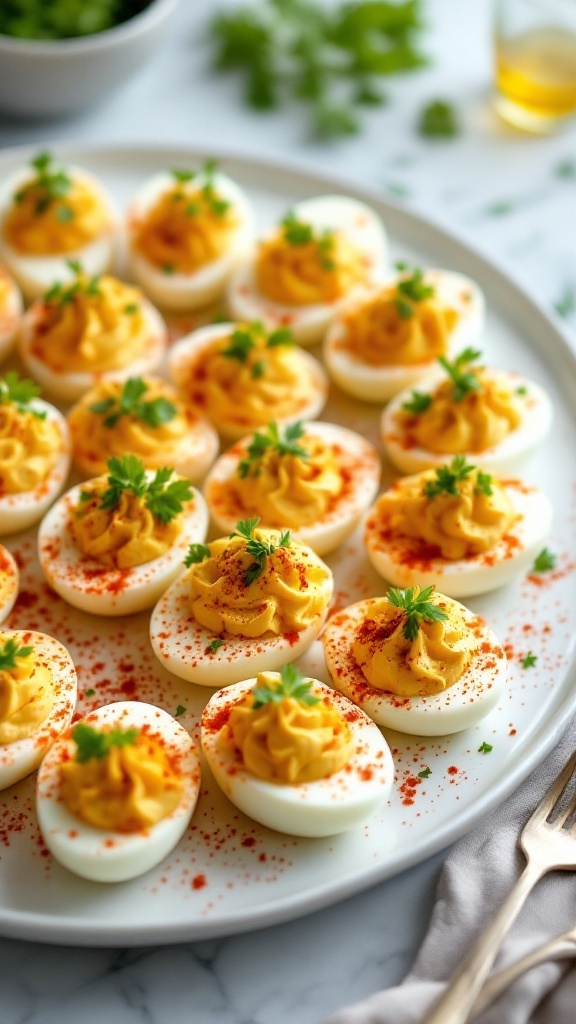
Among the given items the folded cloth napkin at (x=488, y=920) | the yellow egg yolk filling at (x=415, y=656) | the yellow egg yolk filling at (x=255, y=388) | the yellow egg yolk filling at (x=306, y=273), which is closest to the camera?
the folded cloth napkin at (x=488, y=920)

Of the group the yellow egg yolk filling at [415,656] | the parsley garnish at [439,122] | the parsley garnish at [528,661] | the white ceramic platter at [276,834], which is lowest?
the white ceramic platter at [276,834]

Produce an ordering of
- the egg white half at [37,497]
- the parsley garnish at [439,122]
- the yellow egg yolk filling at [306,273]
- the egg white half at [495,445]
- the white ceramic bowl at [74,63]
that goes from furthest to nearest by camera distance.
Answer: the parsley garnish at [439,122] < the white ceramic bowl at [74,63] < the yellow egg yolk filling at [306,273] < the egg white half at [495,445] < the egg white half at [37,497]

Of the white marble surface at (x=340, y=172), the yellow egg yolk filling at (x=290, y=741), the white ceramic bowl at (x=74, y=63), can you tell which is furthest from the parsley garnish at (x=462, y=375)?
the white ceramic bowl at (x=74, y=63)

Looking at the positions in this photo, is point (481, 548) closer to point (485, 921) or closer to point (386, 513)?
point (386, 513)

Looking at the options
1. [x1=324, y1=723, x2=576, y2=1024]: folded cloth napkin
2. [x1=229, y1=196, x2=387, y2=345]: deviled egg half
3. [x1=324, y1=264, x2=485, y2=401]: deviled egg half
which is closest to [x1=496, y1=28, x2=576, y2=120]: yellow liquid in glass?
[x1=229, y1=196, x2=387, y2=345]: deviled egg half

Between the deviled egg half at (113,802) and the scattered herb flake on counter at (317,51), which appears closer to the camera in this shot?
the deviled egg half at (113,802)

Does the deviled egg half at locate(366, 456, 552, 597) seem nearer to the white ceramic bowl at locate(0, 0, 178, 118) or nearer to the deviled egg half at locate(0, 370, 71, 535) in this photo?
the deviled egg half at locate(0, 370, 71, 535)

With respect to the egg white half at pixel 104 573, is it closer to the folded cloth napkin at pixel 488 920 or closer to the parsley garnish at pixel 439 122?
the folded cloth napkin at pixel 488 920
